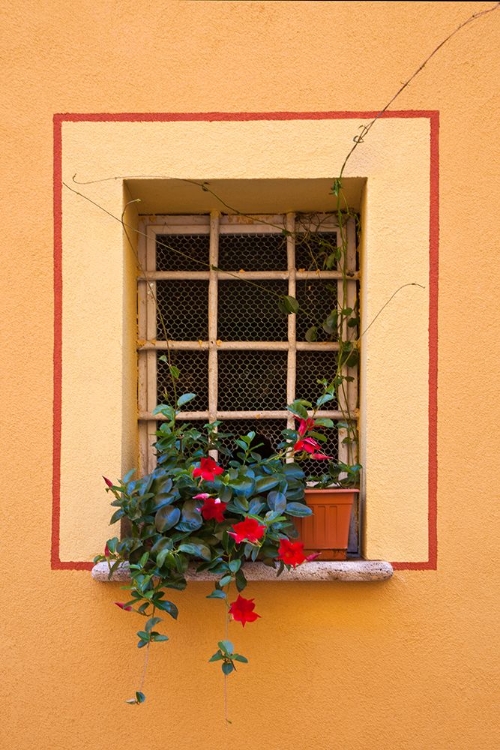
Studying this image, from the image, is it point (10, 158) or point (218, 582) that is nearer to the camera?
point (218, 582)

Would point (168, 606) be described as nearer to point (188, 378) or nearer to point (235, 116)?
point (188, 378)

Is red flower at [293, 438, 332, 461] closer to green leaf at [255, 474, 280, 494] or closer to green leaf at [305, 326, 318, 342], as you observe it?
green leaf at [255, 474, 280, 494]

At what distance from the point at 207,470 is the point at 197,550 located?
0.23 meters

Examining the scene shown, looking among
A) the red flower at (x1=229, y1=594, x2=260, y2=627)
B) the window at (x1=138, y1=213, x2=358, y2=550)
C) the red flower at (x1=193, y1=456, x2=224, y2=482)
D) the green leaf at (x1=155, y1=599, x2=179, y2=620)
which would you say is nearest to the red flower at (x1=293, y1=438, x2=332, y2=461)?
the red flower at (x1=193, y1=456, x2=224, y2=482)

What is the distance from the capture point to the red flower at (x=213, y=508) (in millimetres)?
2246

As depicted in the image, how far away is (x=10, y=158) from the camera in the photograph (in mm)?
2535

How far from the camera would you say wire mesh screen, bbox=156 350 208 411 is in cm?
275

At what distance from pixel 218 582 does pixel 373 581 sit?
520 millimetres

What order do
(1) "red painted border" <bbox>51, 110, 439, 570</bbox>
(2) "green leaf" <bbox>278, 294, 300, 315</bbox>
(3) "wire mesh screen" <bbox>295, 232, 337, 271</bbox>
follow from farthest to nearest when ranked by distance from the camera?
(3) "wire mesh screen" <bbox>295, 232, 337, 271</bbox> → (2) "green leaf" <bbox>278, 294, 300, 315</bbox> → (1) "red painted border" <bbox>51, 110, 439, 570</bbox>

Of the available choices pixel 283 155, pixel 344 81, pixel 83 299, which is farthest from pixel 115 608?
pixel 344 81

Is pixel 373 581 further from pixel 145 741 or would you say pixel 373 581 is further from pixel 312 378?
pixel 145 741

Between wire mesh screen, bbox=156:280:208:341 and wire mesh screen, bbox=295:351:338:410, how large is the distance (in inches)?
14.8

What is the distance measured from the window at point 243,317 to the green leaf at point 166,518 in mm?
473

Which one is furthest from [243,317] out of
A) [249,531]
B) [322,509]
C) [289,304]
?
[249,531]
